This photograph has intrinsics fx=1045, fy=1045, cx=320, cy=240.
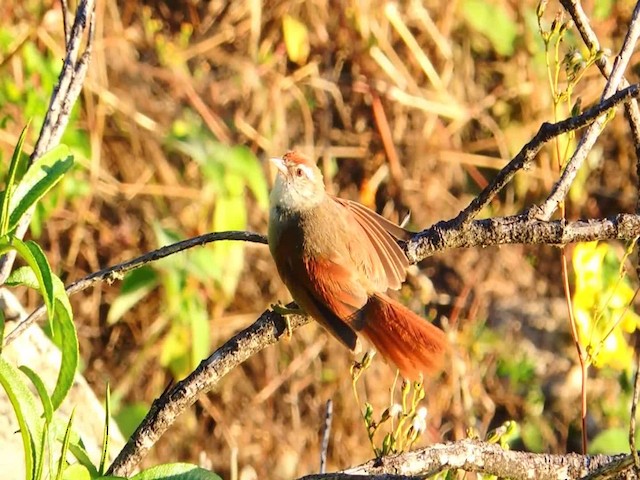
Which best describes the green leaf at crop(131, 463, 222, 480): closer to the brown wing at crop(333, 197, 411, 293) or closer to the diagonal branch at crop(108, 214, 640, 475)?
the diagonal branch at crop(108, 214, 640, 475)

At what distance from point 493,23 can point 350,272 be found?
3.77 m

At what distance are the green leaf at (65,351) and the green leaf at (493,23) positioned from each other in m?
4.86

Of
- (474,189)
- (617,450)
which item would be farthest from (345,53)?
(617,450)

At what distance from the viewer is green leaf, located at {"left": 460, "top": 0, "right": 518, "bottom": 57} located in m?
6.05

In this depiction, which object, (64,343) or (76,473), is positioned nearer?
(64,343)

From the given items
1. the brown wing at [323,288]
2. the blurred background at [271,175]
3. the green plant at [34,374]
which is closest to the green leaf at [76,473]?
the green plant at [34,374]

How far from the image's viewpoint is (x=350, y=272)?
2.71m

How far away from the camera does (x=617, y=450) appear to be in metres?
3.74

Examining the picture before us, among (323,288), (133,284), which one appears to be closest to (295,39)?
(133,284)

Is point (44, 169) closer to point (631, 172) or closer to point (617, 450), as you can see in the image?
point (617, 450)

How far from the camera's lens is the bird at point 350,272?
247 centimetres

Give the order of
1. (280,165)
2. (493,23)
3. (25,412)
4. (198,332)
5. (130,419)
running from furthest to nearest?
(493,23) → (198,332) → (130,419) → (280,165) → (25,412)

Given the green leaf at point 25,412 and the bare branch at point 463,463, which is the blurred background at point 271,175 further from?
the green leaf at point 25,412

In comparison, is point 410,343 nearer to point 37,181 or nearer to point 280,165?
point 280,165
